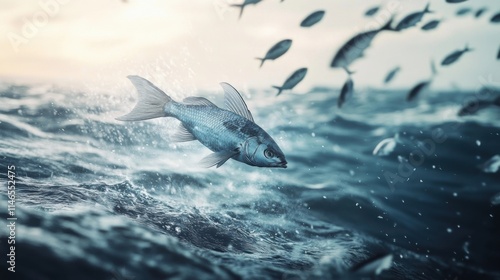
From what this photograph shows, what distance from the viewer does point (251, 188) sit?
23.6ft

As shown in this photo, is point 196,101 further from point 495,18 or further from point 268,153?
point 495,18

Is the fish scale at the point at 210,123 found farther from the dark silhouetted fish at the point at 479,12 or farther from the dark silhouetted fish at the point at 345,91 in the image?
the dark silhouetted fish at the point at 479,12

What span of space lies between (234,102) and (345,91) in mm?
1495

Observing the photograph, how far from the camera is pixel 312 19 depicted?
5.00 meters

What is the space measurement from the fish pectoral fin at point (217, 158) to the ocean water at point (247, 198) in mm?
1422

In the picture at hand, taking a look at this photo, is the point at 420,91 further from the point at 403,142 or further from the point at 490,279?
the point at 403,142

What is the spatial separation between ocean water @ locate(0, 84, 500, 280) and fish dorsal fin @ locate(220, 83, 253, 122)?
132 cm

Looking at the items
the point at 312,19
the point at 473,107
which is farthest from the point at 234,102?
the point at 473,107

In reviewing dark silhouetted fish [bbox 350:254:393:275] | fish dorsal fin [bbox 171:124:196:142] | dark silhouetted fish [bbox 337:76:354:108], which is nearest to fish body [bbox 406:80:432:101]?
dark silhouetted fish [bbox 337:76:354:108]

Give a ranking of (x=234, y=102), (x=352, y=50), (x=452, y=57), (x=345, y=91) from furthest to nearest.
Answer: (x=452, y=57), (x=345, y=91), (x=352, y=50), (x=234, y=102)

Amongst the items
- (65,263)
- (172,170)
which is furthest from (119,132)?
(65,263)

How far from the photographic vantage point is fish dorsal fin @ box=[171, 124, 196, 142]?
11.5 ft

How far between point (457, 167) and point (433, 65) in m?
5.11

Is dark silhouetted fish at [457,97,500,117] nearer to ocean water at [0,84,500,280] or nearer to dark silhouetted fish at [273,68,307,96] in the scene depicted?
ocean water at [0,84,500,280]
